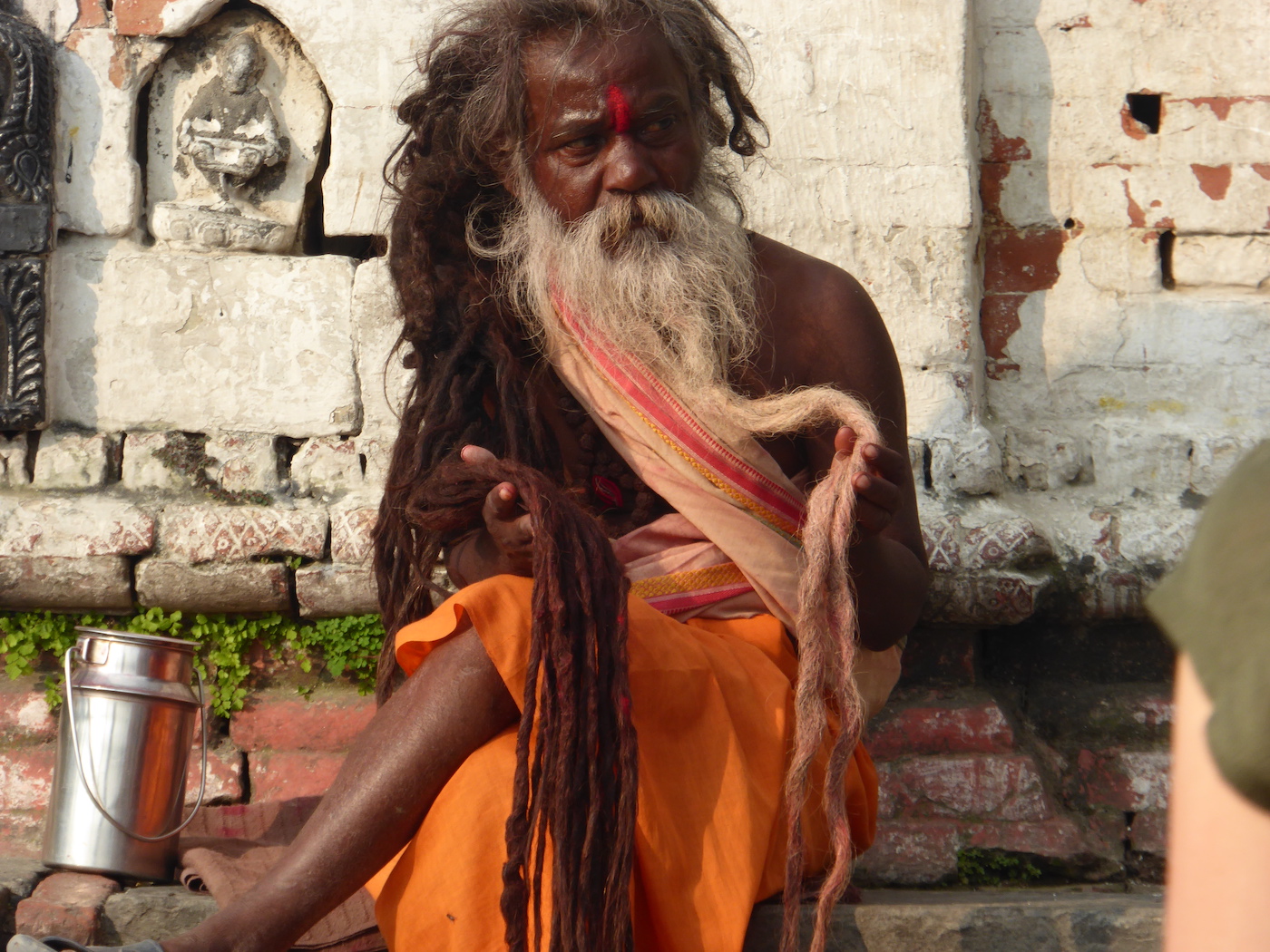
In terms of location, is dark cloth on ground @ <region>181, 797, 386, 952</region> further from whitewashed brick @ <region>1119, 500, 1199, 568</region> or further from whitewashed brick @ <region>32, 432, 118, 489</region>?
whitewashed brick @ <region>1119, 500, 1199, 568</region>

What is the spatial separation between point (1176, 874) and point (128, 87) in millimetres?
3272

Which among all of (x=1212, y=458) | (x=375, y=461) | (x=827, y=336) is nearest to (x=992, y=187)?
(x=1212, y=458)

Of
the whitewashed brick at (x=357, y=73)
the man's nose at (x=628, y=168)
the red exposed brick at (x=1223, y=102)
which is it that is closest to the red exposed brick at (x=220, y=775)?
the whitewashed brick at (x=357, y=73)

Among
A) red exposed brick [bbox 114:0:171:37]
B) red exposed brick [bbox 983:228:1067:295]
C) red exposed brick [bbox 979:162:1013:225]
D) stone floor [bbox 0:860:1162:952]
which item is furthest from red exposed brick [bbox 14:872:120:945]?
red exposed brick [bbox 979:162:1013:225]

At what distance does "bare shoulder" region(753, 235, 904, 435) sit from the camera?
2426mm

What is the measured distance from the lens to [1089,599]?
2943 mm

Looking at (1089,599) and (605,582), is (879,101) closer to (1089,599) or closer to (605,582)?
(1089,599)

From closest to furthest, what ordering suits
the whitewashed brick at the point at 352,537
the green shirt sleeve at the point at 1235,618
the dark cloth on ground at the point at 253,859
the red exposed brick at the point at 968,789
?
the green shirt sleeve at the point at 1235,618
the dark cloth on ground at the point at 253,859
the red exposed brick at the point at 968,789
the whitewashed brick at the point at 352,537

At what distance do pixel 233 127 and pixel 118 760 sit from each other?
177cm

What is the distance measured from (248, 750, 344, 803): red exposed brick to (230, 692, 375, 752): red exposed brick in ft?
0.10

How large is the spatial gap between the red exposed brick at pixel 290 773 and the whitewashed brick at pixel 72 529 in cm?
61

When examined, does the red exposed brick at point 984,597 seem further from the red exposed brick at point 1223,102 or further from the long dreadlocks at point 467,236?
the red exposed brick at point 1223,102

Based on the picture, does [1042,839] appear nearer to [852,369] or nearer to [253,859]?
[852,369]

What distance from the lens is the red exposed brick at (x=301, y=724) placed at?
2.94m
